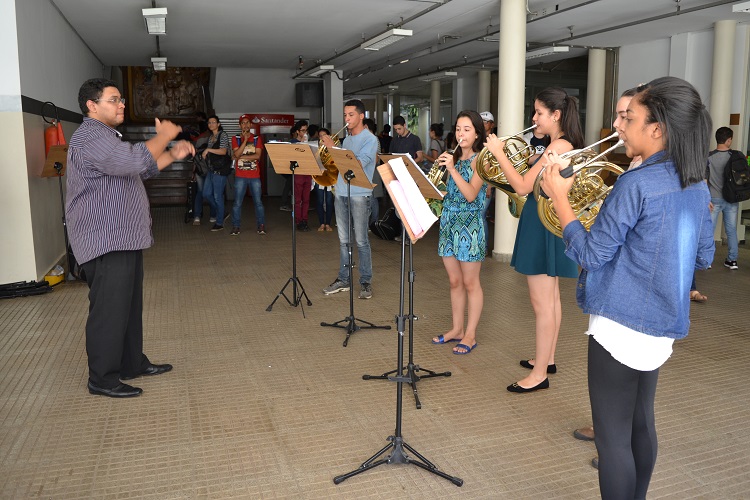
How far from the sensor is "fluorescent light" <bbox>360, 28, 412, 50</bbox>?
9000mm

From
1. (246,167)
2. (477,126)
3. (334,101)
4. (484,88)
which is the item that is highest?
(484,88)

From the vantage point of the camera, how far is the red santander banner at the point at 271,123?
15.6m

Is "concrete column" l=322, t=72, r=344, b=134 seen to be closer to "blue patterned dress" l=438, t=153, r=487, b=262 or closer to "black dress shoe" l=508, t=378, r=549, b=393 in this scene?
"blue patterned dress" l=438, t=153, r=487, b=262

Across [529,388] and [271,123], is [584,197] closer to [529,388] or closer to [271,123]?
[529,388]

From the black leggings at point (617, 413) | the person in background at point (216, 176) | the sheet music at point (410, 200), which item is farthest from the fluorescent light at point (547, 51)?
the black leggings at point (617, 413)

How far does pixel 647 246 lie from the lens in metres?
1.90

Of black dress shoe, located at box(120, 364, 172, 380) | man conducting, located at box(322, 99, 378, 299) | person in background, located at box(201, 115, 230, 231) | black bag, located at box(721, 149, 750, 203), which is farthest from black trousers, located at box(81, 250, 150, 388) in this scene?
black bag, located at box(721, 149, 750, 203)

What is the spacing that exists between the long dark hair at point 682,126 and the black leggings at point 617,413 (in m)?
0.59

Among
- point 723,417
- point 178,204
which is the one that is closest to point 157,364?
point 723,417

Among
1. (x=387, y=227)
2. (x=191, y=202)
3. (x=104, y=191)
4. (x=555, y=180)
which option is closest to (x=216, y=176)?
(x=191, y=202)

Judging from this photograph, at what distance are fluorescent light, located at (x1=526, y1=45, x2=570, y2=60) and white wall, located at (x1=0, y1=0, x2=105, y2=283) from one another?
7.44m

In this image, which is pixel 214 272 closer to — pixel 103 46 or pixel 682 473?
pixel 682 473

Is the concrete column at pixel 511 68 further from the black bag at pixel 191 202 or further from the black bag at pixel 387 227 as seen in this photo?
the black bag at pixel 191 202

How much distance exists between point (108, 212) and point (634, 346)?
9.03ft
